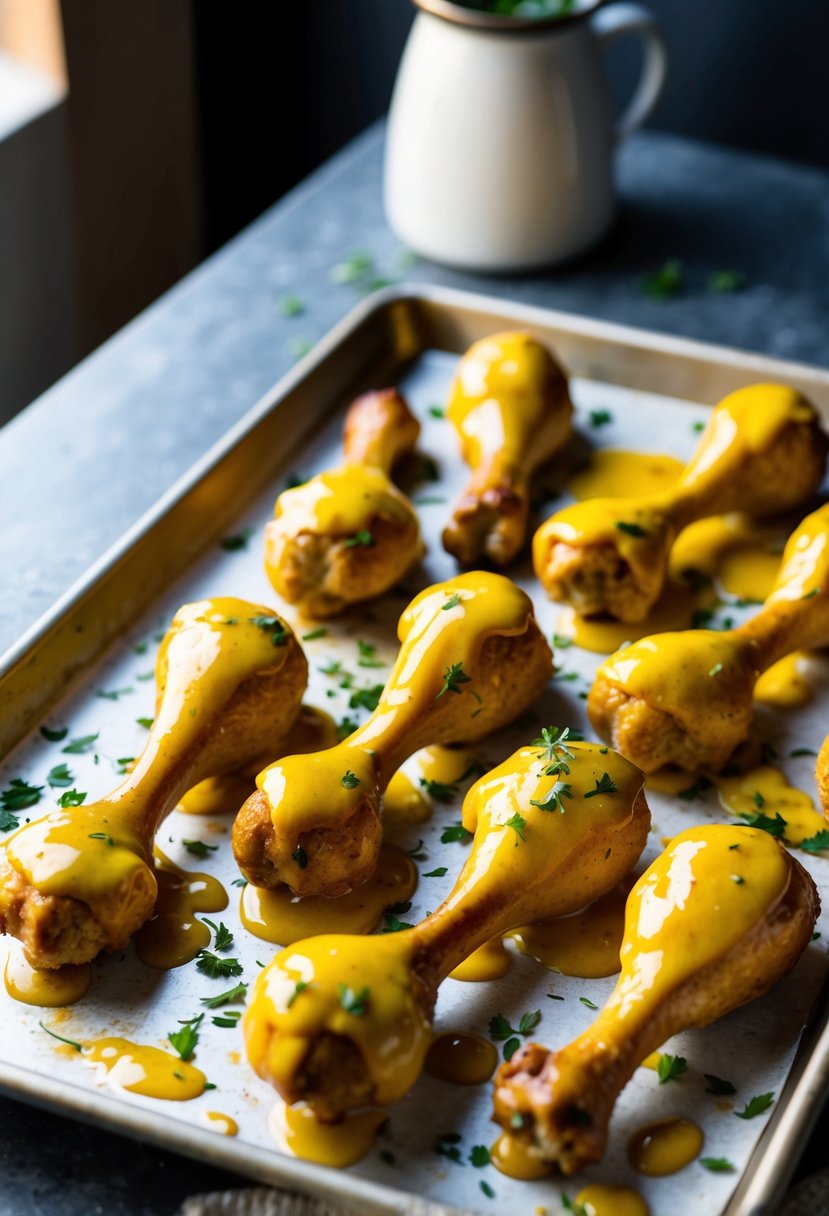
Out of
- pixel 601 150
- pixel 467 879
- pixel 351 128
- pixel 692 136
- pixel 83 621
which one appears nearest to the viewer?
pixel 467 879

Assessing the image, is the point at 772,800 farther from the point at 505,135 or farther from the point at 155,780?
the point at 505,135

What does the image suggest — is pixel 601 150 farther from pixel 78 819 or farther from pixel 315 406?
pixel 78 819

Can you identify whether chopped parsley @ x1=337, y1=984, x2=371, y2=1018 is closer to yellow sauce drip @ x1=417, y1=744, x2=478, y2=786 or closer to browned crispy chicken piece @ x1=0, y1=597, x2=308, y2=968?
browned crispy chicken piece @ x1=0, y1=597, x2=308, y2=968

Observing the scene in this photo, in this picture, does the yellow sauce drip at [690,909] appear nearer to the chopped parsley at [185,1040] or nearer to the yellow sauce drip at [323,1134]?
the yellow sauce drip at [323,1134]

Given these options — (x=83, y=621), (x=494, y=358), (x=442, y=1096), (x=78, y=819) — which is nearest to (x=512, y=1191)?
(x=442, y=1096)

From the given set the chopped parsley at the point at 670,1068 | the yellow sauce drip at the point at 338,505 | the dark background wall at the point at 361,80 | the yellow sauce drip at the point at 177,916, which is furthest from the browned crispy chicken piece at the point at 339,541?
the dark background wall at the point at 361,80

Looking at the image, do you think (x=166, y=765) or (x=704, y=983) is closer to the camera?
(x=704, y=983)
